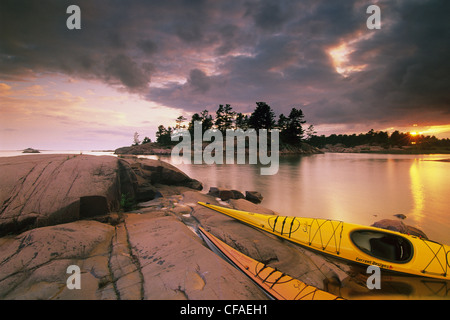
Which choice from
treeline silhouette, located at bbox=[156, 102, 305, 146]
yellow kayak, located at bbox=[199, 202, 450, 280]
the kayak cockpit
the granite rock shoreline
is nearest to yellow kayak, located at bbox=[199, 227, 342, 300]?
the granite rock shoreline

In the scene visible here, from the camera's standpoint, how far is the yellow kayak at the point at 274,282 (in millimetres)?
3822

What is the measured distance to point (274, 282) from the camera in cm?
415

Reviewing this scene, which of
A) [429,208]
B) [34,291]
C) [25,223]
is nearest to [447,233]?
[429,208]

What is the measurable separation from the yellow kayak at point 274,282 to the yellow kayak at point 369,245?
1.82 m

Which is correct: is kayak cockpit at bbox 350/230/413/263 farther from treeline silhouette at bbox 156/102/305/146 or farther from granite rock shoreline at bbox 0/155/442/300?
treeline silhouette at bbox 156/102/305/146

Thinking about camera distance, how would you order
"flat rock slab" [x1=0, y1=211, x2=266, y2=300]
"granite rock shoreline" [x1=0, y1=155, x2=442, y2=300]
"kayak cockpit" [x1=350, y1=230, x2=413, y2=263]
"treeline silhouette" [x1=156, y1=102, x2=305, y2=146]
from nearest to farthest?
"flat rock slab" [x1=0, y1=211, x2=266, y2=300] < "granite rock shoreline" [x1=0, y1=155, x2=442, y2=300] < "kayak cockpit" [x1=350, y1=230, x2=413, y2=263] < "treeline silhouette" [x1=156, y1=102, x2=305, y2=146]

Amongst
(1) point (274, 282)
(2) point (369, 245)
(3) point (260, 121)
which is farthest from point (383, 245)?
(3) point (260, 121)

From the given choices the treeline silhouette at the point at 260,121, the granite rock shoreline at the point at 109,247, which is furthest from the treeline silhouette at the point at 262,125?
the granite rock shoreline at the point at 109,247

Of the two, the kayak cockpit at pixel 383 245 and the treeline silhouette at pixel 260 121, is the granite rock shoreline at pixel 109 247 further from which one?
the treeline silhouette at pixel 260 121

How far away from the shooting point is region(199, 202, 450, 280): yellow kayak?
15.2ft

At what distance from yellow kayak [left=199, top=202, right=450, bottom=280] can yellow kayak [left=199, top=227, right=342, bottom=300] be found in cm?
182

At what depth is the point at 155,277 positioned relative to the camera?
3797mm

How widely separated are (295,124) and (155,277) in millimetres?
77953

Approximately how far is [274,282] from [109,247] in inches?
175
